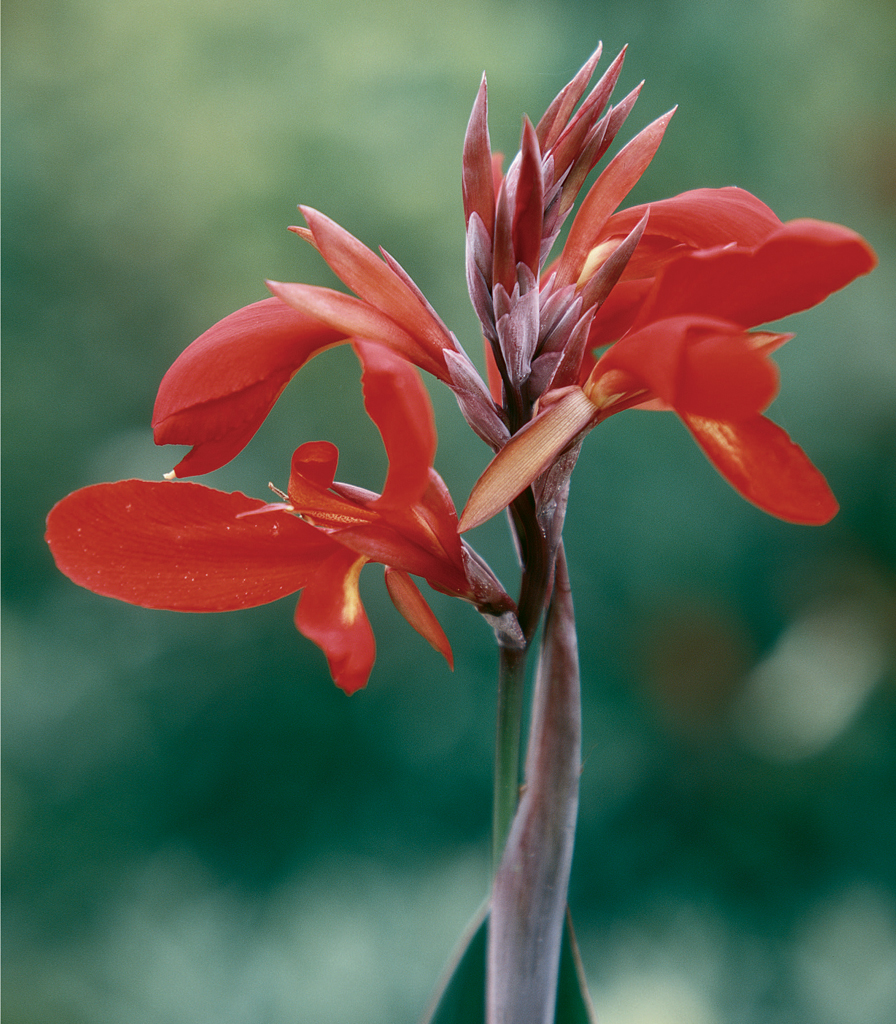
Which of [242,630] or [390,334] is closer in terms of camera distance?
[390,334]

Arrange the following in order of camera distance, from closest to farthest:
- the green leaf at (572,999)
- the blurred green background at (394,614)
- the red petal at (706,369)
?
1. the red petal at (706,369)
2. the green leaf at (572,999)
3. the blurred green background at (394,614)

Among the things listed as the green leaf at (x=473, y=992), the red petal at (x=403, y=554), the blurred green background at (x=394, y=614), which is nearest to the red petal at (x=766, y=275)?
the red petal at (x=403, y=554)

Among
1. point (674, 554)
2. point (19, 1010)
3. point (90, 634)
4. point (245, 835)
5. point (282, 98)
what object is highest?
point (282, 98)

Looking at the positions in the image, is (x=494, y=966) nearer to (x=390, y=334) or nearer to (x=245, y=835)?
(x=390, y=334)

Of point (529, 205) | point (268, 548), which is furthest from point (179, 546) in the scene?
point (529, 205)

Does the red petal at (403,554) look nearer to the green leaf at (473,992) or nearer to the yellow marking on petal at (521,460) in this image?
the yellow marking on petal at (521,460)

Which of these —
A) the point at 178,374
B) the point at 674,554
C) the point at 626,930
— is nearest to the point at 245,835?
the point at 626,930
